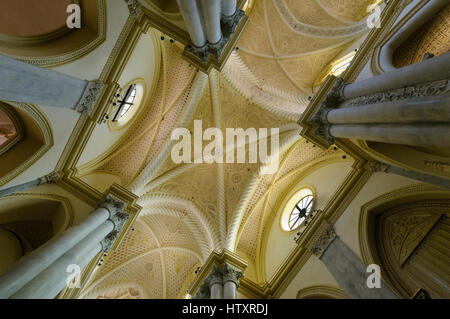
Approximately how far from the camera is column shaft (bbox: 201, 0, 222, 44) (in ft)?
Result: 19.5

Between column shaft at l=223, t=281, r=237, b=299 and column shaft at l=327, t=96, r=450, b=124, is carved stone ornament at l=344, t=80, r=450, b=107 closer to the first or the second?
column shaft at l=327, t=96, r=450, b=124

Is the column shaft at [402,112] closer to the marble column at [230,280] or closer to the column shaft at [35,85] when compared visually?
the marble column at [230,280]

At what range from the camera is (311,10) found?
1209 cm

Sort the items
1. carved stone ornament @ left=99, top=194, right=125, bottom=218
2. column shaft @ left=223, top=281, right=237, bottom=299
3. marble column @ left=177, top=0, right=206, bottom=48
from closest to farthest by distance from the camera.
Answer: marble column @ left=177, top=0, right=206, bottom=48, column shaft @ left=223, top=281, right=237, bottom=299, carved stone ornament @ left=99, top=194, right=125, bottom=218

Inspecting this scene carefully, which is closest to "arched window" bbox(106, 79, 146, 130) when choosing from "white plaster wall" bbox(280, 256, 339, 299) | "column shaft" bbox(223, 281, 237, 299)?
"column shaft" bbox(223, 281, 237, 299)

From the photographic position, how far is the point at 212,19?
20.8 ft

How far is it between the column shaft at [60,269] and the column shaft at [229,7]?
5948 millimetres

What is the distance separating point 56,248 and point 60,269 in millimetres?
419

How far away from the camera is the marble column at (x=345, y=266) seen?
6.00m

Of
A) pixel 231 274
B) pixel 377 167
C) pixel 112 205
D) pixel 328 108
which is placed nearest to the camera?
pixel 328 108

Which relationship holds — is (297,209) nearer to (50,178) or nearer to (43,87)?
(50,178)

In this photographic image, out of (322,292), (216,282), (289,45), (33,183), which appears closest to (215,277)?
(216,282)

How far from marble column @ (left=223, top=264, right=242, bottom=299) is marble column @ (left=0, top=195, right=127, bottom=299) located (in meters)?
3.12

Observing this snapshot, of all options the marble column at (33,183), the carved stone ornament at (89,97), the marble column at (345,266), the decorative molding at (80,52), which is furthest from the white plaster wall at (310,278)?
the decorative molding at (80,52)
